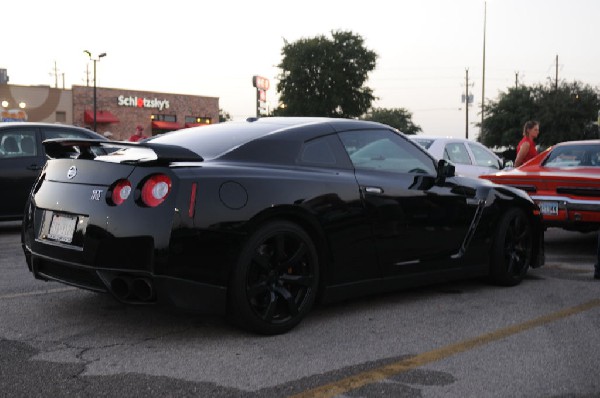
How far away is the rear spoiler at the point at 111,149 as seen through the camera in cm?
428

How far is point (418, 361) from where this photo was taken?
401 centimetres

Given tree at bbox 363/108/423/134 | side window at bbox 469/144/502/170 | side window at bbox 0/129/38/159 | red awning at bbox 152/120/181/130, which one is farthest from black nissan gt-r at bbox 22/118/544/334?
tree at bbox 363/108/423/134

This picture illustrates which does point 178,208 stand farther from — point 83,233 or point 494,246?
point 494,246

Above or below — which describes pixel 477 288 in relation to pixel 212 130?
below

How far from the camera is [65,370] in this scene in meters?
3.72

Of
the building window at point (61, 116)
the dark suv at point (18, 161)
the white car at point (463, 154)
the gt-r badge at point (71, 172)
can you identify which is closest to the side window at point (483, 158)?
the white car at point (463, 154)

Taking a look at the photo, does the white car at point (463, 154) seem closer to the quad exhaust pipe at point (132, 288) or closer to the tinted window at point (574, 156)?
the tinted window at point (574, 156)

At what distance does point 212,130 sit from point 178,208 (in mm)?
1355

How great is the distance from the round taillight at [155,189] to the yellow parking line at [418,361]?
1.40m

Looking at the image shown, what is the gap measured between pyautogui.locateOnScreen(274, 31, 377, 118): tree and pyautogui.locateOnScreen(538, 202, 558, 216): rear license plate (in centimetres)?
5939

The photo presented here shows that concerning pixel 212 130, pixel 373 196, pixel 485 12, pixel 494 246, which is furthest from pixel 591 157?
pixel 485 12

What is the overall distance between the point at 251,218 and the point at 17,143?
6387 mm

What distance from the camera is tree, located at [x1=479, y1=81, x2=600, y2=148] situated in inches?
2338

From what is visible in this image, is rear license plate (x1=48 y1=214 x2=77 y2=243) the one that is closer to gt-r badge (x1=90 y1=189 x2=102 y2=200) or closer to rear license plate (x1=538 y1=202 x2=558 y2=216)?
gt-r badge (x1=90 y1=189 x2=102 y2=200)
